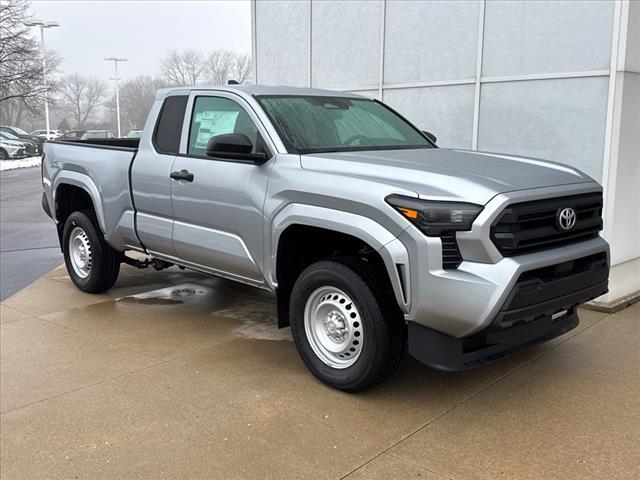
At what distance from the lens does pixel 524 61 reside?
654 centimetres

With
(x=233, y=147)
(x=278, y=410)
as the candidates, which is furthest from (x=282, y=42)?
(x=278, y=410)

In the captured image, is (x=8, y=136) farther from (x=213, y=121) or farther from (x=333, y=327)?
(x=333, y=327)

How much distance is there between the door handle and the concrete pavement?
295cm

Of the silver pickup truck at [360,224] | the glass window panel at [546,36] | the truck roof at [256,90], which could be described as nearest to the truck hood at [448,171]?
the silver pickup truck at [360,224]

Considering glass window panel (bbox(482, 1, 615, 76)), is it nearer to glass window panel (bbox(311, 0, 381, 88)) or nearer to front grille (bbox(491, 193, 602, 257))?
glass window panel (bbox(311, 0, 381, 88))

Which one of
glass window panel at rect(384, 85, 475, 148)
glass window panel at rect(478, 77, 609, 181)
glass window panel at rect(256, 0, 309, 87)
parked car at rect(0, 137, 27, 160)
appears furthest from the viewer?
parked car at rect(0, 137, 27, 160)

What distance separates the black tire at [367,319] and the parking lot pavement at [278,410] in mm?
157

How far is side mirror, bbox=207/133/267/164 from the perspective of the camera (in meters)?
4.53

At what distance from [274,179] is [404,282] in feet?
4.32

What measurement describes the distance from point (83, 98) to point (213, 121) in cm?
9164

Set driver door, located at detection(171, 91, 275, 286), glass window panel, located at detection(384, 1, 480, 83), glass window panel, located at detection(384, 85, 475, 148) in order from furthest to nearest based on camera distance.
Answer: glass window panel, located at detection(384, 85, 475, 148)
glass window panel, located at detection(384, 1, 480, 83)
driver door, located at detection(171, 91, 275, 286)

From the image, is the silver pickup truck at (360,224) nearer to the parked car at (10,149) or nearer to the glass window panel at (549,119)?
the glass window panel at (549,119)

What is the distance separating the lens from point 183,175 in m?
5.25

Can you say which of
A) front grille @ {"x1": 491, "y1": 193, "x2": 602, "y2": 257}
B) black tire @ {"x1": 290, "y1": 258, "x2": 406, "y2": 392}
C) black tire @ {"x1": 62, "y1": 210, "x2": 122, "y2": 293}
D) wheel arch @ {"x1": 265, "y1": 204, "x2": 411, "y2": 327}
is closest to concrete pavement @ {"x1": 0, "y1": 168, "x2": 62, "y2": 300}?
black tire @ {"x1": 62, "y1": 210, "x2": 122, "y2": 293}
